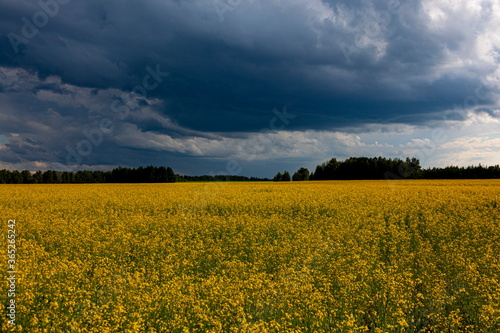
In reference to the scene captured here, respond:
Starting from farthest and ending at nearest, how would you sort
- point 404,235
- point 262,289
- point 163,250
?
point 404,235 → point 163,250 → point 262,289

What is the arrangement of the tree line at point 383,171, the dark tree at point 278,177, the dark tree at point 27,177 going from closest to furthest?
the tree line at point 383,171 < the dark tree at point 27,177 < the dark tree at point 278,177

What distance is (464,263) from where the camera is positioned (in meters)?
9.09

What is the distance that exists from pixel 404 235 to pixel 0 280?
13961 mm

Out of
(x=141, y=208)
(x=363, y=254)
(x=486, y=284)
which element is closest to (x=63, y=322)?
(x=363, y=254)

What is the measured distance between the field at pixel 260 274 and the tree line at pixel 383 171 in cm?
5653

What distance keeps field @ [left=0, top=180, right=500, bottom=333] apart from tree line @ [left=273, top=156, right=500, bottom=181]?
56.5 meters

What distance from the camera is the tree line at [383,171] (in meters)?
65.6

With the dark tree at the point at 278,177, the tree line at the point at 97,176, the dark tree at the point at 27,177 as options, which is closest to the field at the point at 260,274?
the tree line at the point at 97,176

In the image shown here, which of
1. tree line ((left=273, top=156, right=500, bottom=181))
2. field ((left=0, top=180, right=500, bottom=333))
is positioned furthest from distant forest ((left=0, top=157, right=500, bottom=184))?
field ((left=0, top=180, right=500, bottom=333))

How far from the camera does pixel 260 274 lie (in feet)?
26.5

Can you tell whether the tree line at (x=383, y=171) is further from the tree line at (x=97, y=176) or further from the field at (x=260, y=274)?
the field at (x=260, y=274)

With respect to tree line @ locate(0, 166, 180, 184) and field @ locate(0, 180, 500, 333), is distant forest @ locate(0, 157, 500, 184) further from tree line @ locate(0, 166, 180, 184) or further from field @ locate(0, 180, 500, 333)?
field @ locate(0, 180, 500, 333)

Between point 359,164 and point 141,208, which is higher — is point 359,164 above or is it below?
above

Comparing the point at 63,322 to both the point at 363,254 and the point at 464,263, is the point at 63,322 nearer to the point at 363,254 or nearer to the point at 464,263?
the point at 363,254
